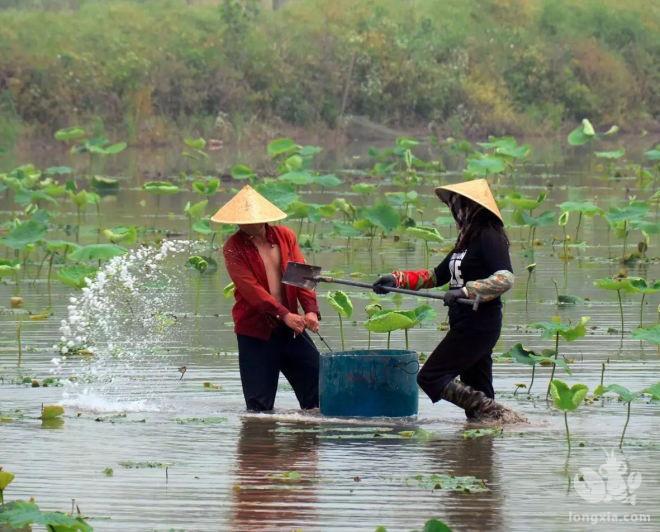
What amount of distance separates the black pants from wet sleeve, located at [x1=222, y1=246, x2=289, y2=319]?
191 millimetres

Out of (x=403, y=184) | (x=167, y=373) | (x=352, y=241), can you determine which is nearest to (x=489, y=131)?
(x=403, y=184)

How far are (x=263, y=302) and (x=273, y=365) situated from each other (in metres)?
0.39

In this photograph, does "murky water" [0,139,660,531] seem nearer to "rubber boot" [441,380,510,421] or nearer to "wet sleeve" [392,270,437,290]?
"rubber boot" [441,380,510,421]

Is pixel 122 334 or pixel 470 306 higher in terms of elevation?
pixel 470 306

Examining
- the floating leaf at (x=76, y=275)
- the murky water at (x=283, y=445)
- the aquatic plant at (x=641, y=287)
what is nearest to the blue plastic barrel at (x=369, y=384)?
the murky water at (x=283, y=445)

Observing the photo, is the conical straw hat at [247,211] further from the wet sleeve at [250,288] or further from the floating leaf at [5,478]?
the floating leaf at [5,478]

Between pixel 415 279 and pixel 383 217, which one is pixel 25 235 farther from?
pixel 415 279

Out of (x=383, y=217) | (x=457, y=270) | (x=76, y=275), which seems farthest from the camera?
(x=383, y=217)

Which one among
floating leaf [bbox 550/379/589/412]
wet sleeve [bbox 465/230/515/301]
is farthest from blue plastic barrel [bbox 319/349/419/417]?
floating leaf [bbox 550/379/589/412]

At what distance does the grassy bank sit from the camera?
34.8 meters

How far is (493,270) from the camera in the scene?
804 centimetres

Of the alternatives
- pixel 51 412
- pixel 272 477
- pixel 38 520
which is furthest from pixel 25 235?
pixel 38 520

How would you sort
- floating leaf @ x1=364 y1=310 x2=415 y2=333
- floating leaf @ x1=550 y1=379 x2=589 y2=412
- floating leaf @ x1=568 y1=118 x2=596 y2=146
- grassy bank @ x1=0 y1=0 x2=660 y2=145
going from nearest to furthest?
1. floating leaf @ x1=550 y1=379 x2=589 y2=412
2. floating leaf @ x1=364 y1=310 x2=415 y2=333
3. floating leaf @ x1=568 y1=118 x2=596 y2=146
4. grassy bank @ x1=0 y1=0 x2=660 y2=145

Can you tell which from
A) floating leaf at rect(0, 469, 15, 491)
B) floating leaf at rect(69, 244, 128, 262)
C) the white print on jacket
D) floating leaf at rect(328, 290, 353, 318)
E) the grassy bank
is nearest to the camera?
floating leaf at rect(0, 469, 15, 491)
